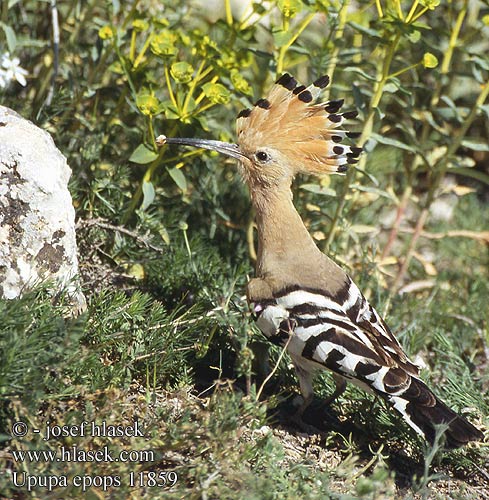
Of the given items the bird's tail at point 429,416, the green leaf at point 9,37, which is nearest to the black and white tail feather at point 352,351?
the bird's tail at point 429,416

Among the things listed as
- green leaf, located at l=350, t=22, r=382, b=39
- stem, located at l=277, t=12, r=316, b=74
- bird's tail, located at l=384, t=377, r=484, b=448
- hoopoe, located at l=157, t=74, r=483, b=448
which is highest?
green leaf, located at l=350, t=22, r=382, b=39

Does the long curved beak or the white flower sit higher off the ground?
the white flower

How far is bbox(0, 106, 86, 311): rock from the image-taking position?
94.4 inches

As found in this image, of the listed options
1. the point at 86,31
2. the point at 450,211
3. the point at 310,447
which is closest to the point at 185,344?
the point at 310,447

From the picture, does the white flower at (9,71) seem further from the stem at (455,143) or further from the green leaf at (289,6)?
the stem at (455,143)

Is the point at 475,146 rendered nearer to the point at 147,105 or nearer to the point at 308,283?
the point at 308,283

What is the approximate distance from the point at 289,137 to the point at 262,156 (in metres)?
0.12

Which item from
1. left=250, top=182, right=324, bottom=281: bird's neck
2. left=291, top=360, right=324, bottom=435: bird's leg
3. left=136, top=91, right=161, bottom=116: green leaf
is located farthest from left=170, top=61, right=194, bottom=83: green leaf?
left=291, top=360, right=324, bottom=435: bird's leg

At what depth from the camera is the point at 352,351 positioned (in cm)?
241

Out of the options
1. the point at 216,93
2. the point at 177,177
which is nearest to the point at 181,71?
the point at 216,93

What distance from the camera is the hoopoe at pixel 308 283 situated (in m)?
2.37

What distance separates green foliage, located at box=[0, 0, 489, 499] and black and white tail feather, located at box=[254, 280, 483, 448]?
13 centimetres

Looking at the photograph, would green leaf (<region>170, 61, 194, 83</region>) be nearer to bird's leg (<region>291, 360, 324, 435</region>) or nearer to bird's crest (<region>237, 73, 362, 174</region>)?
bird's crest (<region>237, 73, 362, 174</region>)

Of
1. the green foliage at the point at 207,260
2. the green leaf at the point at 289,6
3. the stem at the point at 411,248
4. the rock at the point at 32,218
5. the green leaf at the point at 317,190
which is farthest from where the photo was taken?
the stem at the point at 411,248
